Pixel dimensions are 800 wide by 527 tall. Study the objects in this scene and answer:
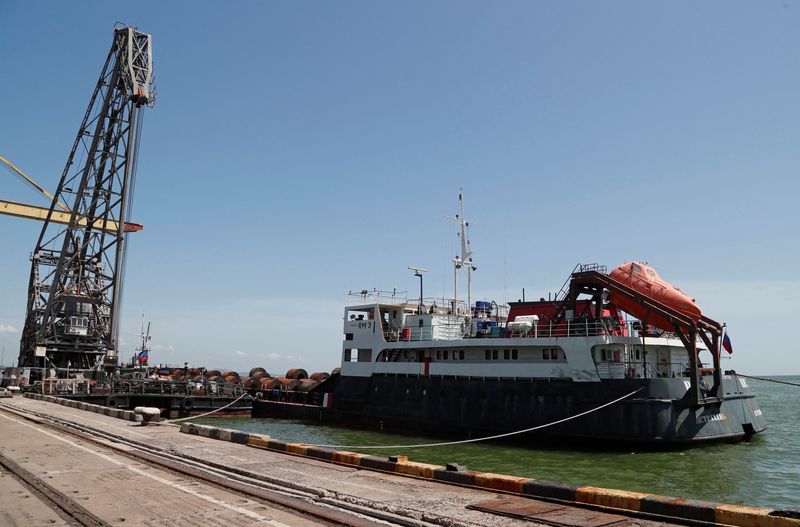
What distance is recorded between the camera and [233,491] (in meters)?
10.1

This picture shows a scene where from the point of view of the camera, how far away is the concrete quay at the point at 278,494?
318 inches

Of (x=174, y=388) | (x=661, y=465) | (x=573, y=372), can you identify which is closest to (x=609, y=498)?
(x=661, y=465)

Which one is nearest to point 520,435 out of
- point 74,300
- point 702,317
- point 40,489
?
point 702,317

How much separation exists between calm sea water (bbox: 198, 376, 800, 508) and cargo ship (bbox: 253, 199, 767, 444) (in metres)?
0.94

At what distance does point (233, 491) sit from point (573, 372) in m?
17.0

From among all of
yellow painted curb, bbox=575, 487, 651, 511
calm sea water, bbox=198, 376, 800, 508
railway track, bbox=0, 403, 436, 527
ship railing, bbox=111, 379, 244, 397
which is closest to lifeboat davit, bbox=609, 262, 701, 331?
calm sea water, bbox=198, 376, 800, 508

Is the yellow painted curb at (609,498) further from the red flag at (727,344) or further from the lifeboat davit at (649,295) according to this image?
the red flag at (727,344)

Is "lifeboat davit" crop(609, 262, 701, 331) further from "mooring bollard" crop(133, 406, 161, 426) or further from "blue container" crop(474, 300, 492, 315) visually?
"mooring bollard" crop(133, 406, 161, 426)

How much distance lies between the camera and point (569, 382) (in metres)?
23.7

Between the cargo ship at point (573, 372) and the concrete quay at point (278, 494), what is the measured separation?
12.9 m

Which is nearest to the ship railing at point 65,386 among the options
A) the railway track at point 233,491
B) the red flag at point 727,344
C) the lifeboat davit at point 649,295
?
the railway track at point 233,491

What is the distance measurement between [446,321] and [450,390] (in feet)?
15.6

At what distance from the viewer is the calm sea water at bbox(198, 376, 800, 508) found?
1627 cm

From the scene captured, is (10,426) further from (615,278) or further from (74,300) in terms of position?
(74,300)
